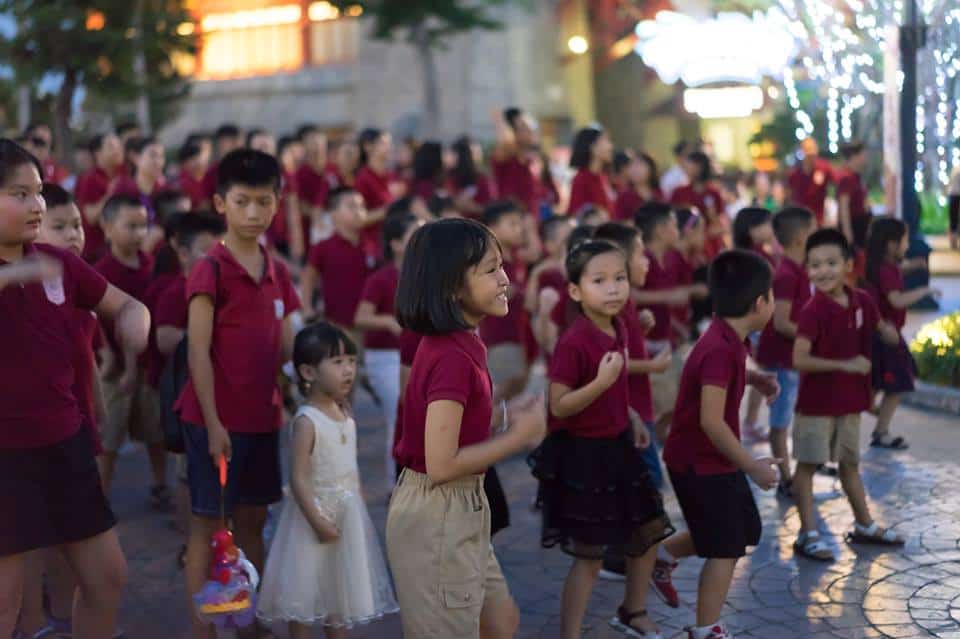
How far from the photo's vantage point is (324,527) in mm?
4711

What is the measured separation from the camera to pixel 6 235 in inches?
155

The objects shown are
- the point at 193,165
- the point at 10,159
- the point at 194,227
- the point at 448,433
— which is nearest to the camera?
the point at 448,433

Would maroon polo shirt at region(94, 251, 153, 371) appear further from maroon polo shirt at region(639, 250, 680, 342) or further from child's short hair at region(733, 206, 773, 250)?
child's short hair at region(733, 206, 773, 250)

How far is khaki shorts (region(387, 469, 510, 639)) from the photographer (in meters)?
3.60

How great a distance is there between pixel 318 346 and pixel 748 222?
380cm

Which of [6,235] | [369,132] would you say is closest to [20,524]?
[6,235]

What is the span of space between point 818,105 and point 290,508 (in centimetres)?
1250

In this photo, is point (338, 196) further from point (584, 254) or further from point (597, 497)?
point (597, 497)

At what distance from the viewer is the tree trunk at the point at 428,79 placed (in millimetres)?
23672

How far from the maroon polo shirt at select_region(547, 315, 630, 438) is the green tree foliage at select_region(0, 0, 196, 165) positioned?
14.7 metres

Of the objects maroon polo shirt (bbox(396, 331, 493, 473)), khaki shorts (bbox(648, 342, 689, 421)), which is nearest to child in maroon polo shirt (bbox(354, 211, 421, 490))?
khaki shorts (bbox(648, 342, 689, 421))

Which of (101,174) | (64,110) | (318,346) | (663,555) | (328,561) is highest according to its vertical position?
Answer: (64,110)

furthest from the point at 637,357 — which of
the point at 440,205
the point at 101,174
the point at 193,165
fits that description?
the point at 193,165

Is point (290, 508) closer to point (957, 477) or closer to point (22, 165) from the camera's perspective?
point (22, 165)
